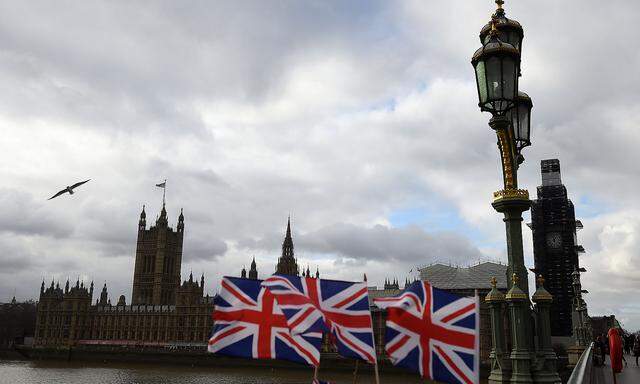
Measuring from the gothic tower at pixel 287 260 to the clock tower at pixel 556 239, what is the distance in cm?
5230

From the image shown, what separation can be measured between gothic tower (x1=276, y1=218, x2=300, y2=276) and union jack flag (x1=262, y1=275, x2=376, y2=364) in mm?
114653

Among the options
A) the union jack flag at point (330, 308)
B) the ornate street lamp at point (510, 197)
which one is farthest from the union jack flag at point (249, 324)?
the ornate street lamp at point (510, 197)

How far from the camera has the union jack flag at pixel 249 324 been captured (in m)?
7.57

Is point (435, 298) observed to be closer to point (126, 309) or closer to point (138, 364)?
point (138, 364)

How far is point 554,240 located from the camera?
368ft

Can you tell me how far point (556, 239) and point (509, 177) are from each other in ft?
367

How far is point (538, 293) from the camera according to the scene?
9992mm

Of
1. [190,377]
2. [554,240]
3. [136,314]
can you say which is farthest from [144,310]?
[554,240]

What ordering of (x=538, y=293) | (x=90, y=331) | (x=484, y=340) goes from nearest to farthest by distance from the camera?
1. (x=538, y=293)
2. (x=484, y=340)
3. (x=90, y=331)

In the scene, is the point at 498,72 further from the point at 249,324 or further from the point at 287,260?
the point at 287,260

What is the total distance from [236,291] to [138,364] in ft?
285

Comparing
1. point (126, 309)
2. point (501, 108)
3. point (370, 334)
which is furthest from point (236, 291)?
point (126, 309)

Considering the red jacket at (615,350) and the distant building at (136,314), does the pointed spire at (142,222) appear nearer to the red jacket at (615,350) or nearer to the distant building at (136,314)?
the distant building at (136,314)

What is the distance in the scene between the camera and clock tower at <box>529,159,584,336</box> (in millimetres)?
104625
